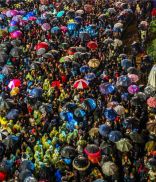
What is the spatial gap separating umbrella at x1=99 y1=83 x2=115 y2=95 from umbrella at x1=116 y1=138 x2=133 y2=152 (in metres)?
3.56

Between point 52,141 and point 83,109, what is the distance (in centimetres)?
196

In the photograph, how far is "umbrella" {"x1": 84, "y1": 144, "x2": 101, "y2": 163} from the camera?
528 inches

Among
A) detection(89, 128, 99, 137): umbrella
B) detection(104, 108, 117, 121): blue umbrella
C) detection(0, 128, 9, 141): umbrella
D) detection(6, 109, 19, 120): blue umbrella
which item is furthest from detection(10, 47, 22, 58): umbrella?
detection(89, 128, 99, 137): umbrella

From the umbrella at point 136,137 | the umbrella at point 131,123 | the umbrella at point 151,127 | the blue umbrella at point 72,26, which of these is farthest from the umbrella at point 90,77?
the blue umbrella at point 72,26

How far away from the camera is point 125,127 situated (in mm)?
14875

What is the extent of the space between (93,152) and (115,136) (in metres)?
1.03

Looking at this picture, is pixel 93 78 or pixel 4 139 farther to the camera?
pixel 93 78

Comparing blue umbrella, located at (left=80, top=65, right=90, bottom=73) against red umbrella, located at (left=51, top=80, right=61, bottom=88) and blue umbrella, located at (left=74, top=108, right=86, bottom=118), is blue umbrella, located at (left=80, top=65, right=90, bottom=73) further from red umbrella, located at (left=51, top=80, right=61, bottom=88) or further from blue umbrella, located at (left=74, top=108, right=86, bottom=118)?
blue umbrella, located at (left=74, top=108, right=86, bottom=118)

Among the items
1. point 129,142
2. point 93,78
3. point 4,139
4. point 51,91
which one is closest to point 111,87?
point 93,78

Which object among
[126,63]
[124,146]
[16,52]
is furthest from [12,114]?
[126,63]

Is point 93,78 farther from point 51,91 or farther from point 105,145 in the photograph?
point 105,145

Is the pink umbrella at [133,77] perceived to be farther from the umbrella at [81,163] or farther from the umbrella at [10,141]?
the umbrella at [10,141]

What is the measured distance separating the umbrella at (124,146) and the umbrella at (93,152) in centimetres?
72

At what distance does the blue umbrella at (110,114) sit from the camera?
1536 centimetres
